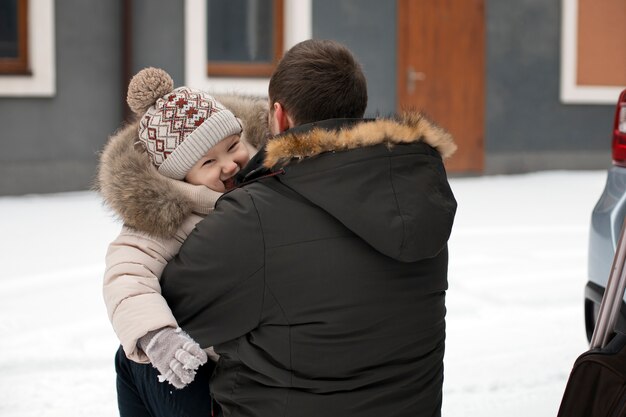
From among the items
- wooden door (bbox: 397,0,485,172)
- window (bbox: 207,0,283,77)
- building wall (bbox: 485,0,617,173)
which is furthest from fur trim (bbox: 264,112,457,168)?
building wall (bbox: 485,0,617,173)

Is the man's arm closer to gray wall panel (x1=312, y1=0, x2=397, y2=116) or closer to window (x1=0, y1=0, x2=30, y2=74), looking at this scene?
window (x1=0, y1=0, x2=30, y2=74)

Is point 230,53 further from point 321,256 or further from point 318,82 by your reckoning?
point 321,256

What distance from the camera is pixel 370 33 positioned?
37.7 feet

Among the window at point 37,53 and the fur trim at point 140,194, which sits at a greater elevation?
the window at point 37,53

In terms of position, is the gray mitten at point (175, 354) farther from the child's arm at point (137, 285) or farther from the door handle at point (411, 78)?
the door handle at point (411, 78)

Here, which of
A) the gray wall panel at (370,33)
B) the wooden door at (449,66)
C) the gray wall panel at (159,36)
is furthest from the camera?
the wooden door at (449,66)

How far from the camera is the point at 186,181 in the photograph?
226 cm

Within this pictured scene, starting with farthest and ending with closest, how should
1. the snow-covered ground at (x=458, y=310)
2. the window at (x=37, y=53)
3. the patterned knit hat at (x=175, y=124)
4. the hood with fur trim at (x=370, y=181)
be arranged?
the window at (x=37, y=53), the snow-covered ground at (x=458, y=310), the patterned knit hat at (x=175, y=124), the hood with fur trim at (x=370, y=181)

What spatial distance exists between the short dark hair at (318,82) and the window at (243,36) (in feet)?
29.1

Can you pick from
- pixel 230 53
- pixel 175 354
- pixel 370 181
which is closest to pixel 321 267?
pixel 370 181

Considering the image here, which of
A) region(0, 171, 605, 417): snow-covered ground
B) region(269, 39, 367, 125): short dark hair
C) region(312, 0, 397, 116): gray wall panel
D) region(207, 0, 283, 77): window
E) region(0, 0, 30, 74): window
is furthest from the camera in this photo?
region(312, 0, 397, 116): gray wall panel

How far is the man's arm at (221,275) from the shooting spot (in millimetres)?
1881

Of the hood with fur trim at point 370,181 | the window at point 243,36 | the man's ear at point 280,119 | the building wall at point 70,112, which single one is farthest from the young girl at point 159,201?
the window at point 243,36

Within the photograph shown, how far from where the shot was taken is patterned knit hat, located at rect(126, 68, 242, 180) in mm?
2176
